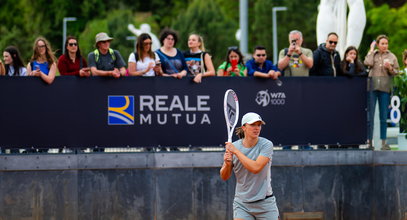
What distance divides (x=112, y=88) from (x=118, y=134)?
0.74m

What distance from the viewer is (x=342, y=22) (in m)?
20.7

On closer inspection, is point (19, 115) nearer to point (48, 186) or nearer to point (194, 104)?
point (48, 186)

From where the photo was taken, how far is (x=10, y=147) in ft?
52.7

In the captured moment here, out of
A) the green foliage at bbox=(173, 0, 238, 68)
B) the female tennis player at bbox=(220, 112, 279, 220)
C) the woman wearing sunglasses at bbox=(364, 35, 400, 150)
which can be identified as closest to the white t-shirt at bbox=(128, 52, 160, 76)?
the woman wearing sunglasses at bbox=(364, 35, 400, 150)

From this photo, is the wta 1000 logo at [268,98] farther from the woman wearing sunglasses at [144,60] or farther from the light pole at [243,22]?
the light pole at [243,22]

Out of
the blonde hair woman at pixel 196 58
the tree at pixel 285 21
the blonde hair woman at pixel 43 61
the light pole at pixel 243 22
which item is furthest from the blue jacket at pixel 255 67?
the tree at pixel 285 21

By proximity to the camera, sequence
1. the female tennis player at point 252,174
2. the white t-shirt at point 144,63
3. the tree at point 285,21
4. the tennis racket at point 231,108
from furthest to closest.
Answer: the tree at point 285,21 → the white t-shirt at point 144,63 → the tennis racket at point 231,108 → the female tennis player at point 252,174

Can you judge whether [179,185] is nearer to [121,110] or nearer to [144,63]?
[121,110]

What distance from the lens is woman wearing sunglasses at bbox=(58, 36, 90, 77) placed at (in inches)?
639

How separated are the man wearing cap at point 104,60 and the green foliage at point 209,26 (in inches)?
1637

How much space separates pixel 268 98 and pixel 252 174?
4937mm

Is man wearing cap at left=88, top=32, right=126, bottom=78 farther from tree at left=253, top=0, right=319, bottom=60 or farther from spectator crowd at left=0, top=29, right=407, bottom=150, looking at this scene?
tree at left=253, top=0, right=319, bottom=60

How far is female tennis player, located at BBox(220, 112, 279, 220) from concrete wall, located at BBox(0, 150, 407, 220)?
14.2ft

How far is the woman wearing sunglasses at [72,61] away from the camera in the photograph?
16234 mm
